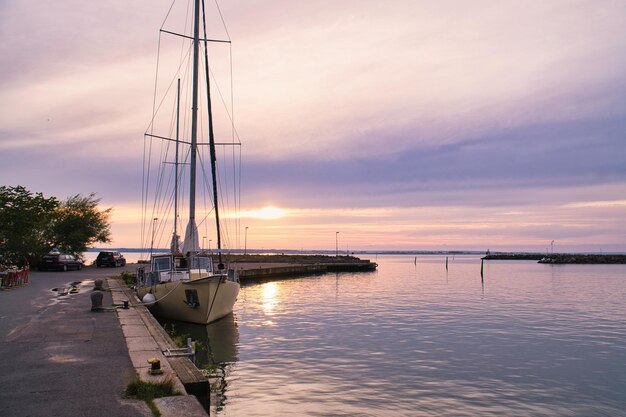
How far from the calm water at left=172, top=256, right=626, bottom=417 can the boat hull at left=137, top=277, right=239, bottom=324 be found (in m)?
1.22

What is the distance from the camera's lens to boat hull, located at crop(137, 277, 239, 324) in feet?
79.2

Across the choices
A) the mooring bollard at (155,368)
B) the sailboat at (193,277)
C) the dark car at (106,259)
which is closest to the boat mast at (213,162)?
the sailboat at (193,277)

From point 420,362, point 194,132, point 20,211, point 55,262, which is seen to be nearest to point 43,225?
point 55,262

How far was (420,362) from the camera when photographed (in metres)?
18.9

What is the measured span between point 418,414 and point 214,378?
6473 millimetres

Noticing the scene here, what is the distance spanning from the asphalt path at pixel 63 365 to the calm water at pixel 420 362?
3495 mm

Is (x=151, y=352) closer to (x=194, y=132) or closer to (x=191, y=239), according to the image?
(x=191, y=239)

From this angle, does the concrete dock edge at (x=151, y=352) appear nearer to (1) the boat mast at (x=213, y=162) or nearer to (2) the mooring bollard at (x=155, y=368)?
(2) the mooring bollard at (x=155, y=368)

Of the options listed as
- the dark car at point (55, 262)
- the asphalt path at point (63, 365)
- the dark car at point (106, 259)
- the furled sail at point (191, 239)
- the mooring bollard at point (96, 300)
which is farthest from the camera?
the dark car at point (106, 259)

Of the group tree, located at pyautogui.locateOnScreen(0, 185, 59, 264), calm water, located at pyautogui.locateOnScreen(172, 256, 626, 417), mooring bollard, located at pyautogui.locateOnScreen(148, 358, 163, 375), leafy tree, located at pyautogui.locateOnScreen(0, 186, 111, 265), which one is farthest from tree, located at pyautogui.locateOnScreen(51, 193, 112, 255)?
mooring bollard, located at pyautogui.locateOnScreen(148, 358, 163, 375)

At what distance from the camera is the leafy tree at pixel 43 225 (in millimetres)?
41250

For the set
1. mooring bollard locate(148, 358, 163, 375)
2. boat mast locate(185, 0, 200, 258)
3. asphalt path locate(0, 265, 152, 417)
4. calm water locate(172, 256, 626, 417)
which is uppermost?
boat mast locate(185, 0, 200, 258)

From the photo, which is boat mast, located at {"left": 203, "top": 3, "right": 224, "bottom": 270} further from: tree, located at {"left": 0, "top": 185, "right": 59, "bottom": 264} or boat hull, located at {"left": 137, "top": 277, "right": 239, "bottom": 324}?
tree, located at {"left": 0, "top": 185, "right": 59, "bottom": 264}

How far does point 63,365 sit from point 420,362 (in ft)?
41.4
